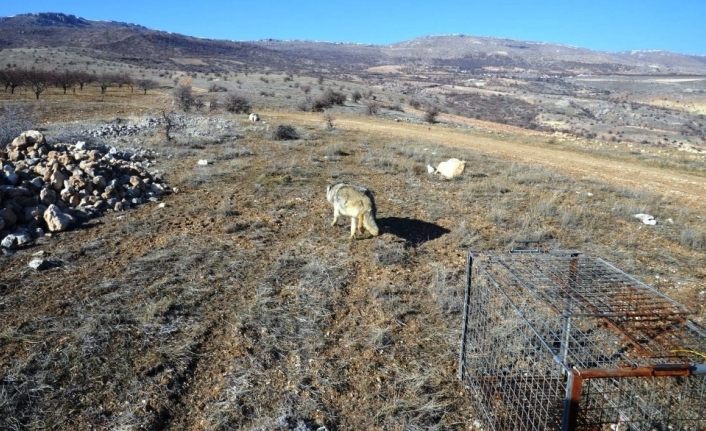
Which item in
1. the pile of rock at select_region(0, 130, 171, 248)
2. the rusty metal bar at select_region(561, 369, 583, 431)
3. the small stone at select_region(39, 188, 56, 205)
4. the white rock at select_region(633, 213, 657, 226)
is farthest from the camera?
the white rock at select_region(633, 213, 657, 226)

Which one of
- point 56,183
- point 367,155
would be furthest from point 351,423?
point 367,155

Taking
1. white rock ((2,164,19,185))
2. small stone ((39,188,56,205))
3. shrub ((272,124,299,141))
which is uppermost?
shrub ((272,124,299,141))

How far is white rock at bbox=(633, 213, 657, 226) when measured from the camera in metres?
10.0

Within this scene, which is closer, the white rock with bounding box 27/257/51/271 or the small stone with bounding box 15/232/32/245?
the white rock with bounding box 27/257/51/271

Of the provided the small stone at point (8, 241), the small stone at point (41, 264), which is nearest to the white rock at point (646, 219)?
the small stone at point (41, 264)

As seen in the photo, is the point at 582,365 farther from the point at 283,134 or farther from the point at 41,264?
the point at 283,134

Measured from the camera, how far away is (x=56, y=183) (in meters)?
9.02

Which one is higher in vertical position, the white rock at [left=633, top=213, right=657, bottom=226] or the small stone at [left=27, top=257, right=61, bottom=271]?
the white rock at [left=633, top=213, right=657, bottom=226]

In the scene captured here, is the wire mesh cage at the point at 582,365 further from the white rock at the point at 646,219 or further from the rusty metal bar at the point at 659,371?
the white rock at the point at 646,219

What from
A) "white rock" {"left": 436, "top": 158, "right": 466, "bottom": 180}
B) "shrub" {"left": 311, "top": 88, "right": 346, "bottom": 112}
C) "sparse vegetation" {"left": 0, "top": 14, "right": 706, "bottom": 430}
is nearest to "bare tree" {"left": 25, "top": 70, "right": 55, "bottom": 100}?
"shrub" {"left": 311, "top": 88, "right": 346, "bottom": 112}

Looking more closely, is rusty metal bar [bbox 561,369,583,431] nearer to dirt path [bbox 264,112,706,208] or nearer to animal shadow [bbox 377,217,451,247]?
animal shadow [bbox 377,217,451,247]

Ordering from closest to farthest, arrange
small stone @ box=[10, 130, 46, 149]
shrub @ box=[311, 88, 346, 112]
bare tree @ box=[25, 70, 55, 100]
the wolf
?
the wolf, small stone @ box=[10, 130, 46, 149], shrub @ box=[311, 88, 346, 112], bare tree @ box=[25, 70, 55, 100]

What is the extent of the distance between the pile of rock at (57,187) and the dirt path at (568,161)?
1250cm

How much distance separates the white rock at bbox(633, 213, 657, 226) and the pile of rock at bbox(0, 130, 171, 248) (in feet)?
34.3
